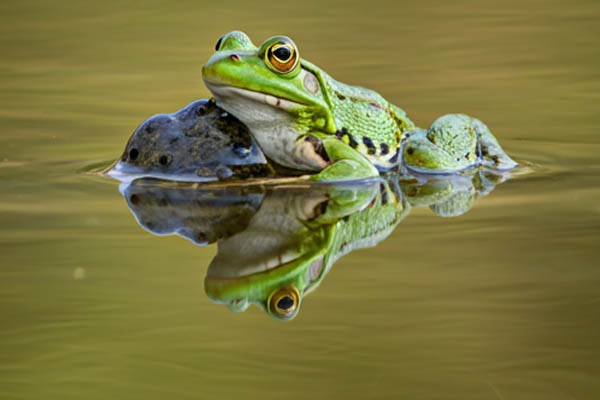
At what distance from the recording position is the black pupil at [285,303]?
402 cm

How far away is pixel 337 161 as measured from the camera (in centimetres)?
687

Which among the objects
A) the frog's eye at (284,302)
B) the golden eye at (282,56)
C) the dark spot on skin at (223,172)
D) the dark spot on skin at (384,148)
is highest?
the golden eye at (282,56)

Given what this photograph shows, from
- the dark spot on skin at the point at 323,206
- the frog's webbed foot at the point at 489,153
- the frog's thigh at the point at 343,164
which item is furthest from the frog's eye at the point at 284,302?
the frog's webbed foot at the point at 489,153

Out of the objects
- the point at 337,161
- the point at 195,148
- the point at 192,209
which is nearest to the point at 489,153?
the point at 337,161

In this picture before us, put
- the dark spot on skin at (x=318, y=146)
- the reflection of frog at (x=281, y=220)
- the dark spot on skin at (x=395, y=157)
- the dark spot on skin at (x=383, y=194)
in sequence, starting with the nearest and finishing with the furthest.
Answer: the reflection of frog at (x=281, y=220) → the dark spot on skin at (x=383, y=194) → the dark spot on skin at (x=318, y=146) → the dark spot on skin at (x=395, y=157)

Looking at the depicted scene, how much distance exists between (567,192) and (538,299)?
8.14 ft

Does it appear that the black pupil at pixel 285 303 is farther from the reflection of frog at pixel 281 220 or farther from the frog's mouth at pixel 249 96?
the frog's mouth at pixel 249 96

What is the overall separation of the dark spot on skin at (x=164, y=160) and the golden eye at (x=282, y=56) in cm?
116

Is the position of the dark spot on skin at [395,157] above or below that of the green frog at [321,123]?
below

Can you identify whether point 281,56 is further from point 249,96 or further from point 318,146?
point 318,146

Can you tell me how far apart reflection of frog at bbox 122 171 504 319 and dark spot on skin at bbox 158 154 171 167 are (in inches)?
9.0

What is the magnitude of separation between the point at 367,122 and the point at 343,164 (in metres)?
0.60

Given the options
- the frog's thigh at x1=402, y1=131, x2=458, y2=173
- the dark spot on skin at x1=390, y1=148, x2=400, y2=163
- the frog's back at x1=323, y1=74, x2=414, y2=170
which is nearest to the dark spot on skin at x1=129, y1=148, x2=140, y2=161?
the frog's back at x1=323, y1=74, x2=414, y2=170

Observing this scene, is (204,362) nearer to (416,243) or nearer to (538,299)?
(538,299)
